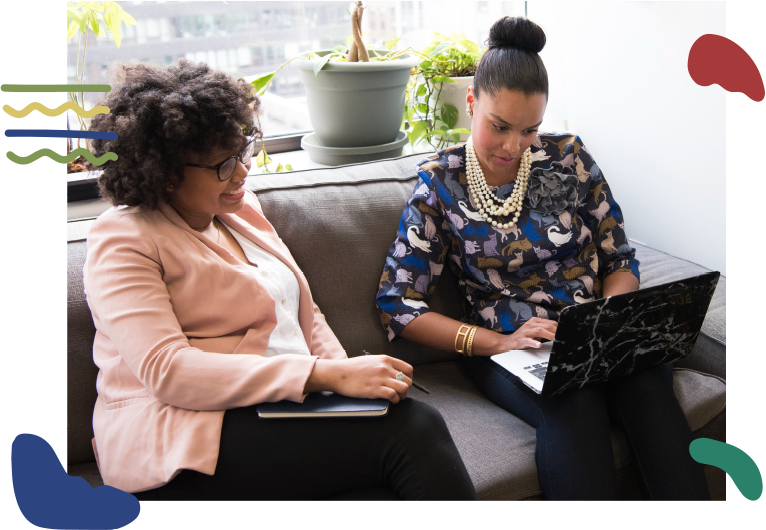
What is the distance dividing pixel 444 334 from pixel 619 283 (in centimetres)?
47

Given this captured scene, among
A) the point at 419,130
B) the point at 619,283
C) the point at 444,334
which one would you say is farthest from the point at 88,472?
the point at 419,130

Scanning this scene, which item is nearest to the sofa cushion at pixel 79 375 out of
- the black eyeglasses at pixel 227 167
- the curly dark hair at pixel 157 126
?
the curly dark hair at pixel 157 126

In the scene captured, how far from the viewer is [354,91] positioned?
6.20 feet

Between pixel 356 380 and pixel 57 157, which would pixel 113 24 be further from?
pixel 356 380

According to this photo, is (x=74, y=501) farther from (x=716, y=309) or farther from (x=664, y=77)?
(x=664, y=77)

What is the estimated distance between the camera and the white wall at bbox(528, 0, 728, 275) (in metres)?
1.79

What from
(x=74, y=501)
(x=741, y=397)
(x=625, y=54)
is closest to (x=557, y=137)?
(x=625, y=54)

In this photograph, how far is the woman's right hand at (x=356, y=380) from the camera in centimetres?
111

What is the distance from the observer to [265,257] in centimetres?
140

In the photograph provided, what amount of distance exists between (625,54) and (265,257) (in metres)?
1.35

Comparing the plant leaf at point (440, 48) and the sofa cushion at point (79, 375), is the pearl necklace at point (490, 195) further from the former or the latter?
the sofa cushion at point (79, 375)

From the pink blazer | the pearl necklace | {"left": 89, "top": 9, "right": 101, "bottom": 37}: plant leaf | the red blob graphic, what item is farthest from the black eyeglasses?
the red blob graphic

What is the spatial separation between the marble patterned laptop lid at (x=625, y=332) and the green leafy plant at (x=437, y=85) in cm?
101

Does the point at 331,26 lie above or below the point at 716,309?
above
